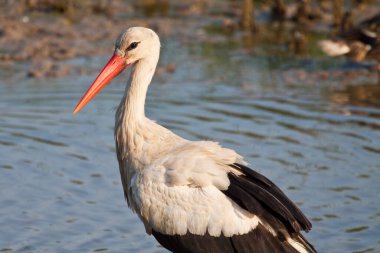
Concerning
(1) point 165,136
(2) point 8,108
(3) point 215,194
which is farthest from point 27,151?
(3) point 215,194

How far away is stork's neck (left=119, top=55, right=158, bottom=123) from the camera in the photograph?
21.4 feet

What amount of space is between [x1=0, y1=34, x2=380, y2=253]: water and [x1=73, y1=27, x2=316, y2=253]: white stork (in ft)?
3.58

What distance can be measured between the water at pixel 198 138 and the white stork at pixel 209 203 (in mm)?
1092

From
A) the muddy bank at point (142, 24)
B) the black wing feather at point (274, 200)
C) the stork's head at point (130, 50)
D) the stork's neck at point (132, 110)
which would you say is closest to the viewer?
the black wing feather at point (274, 200)

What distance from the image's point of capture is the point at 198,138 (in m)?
9.66

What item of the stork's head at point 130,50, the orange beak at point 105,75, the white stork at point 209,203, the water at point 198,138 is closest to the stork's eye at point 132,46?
the stork's head at point 130,50

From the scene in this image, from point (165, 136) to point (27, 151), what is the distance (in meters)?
3.14

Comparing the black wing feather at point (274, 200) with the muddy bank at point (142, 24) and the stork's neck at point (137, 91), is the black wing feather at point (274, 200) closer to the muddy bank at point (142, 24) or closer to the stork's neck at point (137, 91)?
the stork's neck at point (137, 91)

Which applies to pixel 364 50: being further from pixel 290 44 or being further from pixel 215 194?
pixel 215 194

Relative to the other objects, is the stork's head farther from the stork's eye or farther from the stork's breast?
the stork's breast

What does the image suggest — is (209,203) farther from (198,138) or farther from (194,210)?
(198,138)

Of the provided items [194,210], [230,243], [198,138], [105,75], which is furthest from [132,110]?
[198,138]

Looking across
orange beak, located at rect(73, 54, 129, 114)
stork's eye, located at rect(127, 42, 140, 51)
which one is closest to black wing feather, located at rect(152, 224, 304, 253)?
orange beak, located at rect(73, 54, 129, 114)

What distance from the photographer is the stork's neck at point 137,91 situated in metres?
6.54
